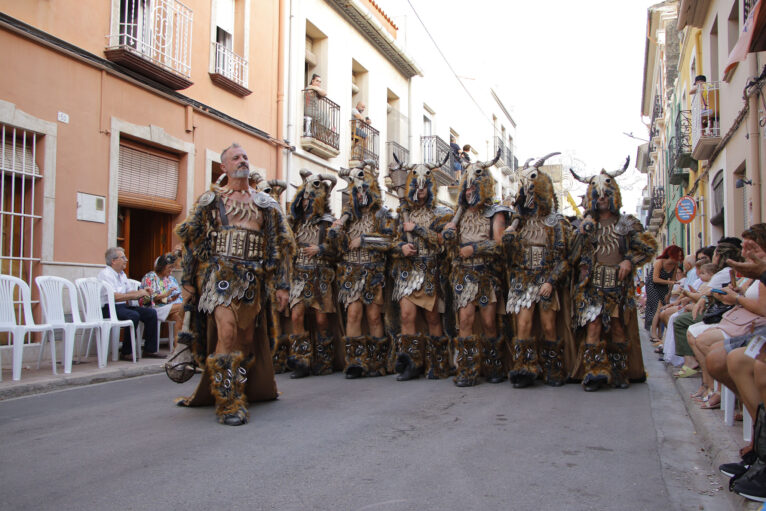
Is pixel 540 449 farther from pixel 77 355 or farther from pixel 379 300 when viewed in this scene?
pixel 77 355

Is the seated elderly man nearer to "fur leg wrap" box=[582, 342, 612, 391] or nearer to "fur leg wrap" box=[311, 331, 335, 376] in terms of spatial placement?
"fur leg wrap" box=[311, 331, 335, 376]

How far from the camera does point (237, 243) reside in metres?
5.57

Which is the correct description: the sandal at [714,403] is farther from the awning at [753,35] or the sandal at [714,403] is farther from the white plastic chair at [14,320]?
the white plastic chair at [14,320]

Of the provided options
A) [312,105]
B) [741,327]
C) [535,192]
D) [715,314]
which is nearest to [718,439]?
[741,327]

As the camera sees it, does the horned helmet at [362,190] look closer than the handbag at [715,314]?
No

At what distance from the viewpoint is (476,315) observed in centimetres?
771

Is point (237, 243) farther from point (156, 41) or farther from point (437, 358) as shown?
point (156, 41)

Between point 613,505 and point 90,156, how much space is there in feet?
30.3

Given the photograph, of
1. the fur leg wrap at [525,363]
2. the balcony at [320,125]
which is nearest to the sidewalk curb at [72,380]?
the fur leg wrap at [525,363]

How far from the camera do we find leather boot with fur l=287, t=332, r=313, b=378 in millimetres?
8016

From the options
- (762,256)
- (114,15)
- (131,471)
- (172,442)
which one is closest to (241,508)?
(131,471)

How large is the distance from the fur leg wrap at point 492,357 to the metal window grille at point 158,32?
7.24 metres

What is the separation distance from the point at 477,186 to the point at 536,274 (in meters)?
1.17

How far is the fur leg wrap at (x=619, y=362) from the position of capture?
7288 mm
